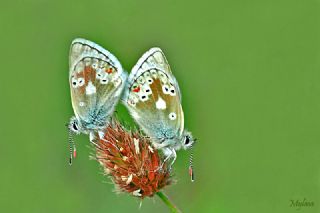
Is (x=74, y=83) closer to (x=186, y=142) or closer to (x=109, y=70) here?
(x=109, y=70)

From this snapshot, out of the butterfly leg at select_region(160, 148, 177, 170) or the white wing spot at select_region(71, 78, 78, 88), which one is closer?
Answer: the butterfly leg at select_region(160, 148, 177, 170)

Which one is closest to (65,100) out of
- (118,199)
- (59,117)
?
(59,117)

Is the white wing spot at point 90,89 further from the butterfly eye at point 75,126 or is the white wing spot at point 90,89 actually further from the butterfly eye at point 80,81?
the butterfly eye at point 75,126

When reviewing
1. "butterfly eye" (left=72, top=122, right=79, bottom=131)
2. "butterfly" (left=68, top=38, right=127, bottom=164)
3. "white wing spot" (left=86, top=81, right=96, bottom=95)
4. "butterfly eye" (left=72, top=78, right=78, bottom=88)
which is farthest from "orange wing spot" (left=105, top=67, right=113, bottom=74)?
"butterfly eye" (left=72, top=122, right=79, bottom=131)

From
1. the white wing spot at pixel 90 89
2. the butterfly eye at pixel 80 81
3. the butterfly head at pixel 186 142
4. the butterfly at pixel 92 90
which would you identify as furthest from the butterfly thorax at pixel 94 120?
the butterfly head at pixel 186 142

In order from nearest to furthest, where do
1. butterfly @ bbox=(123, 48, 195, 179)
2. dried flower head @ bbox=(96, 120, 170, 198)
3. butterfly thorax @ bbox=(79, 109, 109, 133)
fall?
1. dried flower head @ bbox=(96, 120, 170, 198)
2. butterfly @ bbox=(123, 48, 195, 179)
3. butterfly thorax @ bbox=(79, 109, 109, 133)

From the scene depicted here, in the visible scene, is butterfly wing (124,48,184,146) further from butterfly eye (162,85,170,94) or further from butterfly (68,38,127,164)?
butterfly (68,38,127,164)

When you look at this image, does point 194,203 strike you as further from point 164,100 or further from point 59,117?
point 59,117
